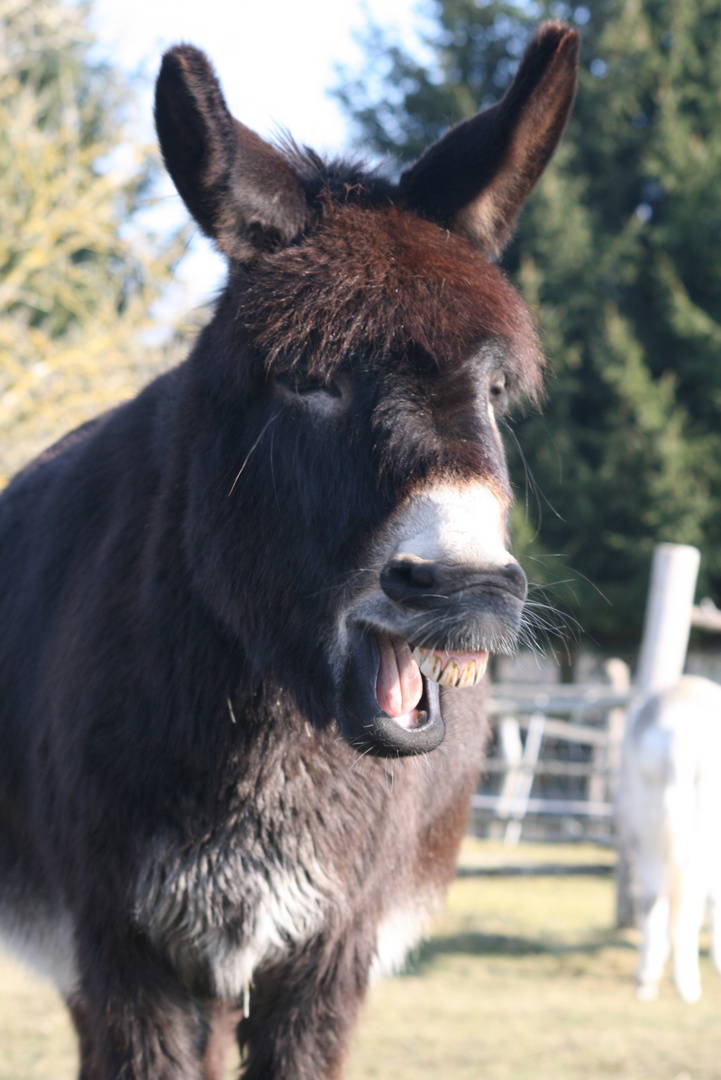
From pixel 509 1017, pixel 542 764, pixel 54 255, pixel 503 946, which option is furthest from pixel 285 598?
pixel 542 764

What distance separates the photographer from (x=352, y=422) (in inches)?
73.8

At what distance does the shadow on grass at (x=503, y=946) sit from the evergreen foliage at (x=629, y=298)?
813 cm

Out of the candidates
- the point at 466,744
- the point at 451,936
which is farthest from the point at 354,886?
Answer: the point at 451,936

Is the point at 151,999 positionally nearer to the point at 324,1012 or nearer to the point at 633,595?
the point at 324,1012

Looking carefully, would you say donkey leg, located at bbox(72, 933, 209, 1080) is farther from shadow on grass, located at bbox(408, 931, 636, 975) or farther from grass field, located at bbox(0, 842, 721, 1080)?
shadow on grass, located at bbox(408, 931, 636, 975)

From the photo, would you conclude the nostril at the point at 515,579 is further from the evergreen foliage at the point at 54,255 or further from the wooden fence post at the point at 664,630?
the evergreen foliage at the point at 54,255

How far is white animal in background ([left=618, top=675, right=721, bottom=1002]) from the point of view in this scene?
216 inches

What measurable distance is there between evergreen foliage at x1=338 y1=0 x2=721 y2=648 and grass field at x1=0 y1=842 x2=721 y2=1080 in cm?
825

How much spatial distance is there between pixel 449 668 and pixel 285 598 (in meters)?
0.39

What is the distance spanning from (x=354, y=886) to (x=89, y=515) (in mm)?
1228

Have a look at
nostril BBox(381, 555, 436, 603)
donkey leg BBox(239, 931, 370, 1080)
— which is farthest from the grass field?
nostril BBox(381, 555, 436, 603)

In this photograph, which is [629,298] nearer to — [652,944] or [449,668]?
[652,944]

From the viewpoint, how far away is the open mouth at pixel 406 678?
176 centimetres

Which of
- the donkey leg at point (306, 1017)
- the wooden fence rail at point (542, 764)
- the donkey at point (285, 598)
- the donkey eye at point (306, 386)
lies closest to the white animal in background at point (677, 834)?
the donkey at point (285, 598)
